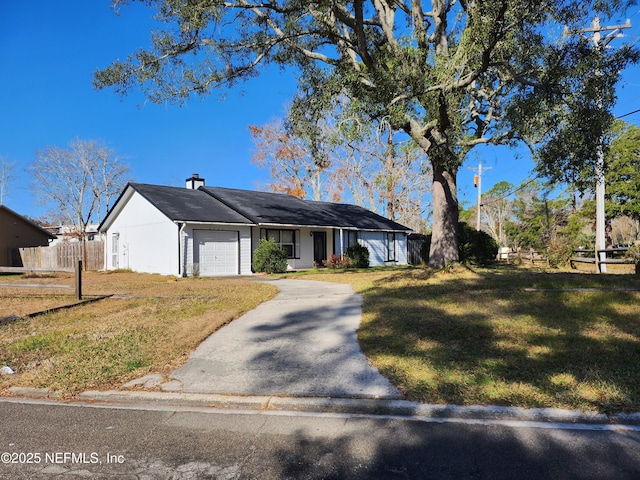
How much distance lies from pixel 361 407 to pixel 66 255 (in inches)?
1083

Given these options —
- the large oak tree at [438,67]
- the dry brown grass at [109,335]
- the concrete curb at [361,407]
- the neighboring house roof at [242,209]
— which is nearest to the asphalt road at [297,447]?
the concrete curb at [361,407]

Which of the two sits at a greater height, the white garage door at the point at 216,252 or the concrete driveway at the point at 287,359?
the white garage door at the point at 216,252

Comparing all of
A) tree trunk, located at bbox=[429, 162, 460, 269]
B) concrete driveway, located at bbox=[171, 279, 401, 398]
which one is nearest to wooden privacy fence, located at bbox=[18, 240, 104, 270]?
tree trunk, located at bbox=[429, 162, 460, 269]

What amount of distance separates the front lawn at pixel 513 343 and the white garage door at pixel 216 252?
11.2m

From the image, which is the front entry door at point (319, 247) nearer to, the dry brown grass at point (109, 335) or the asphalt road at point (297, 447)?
the dry brown grass at point (109, 335)

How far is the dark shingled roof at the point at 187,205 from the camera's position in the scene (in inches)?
736

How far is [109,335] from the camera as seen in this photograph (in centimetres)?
695

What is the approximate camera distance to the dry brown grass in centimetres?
521

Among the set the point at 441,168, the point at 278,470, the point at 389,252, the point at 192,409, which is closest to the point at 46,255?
the point at 389,252

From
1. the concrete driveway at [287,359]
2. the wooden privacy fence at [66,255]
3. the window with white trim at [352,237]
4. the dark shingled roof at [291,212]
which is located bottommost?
the concrete driveway at [287,359]

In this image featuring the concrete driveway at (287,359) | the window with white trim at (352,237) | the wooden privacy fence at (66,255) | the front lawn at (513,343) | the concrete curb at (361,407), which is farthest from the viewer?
the window with white trim at (352,237)

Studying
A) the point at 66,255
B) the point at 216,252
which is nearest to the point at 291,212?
the point at 216,252

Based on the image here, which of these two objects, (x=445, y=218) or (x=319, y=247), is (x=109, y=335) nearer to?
(x=445, y=218)

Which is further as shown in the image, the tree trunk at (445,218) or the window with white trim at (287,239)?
the window with white trim at (287,239)
